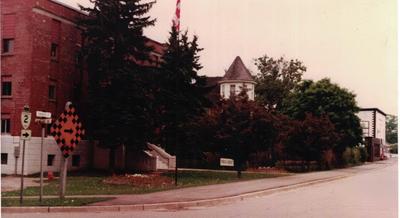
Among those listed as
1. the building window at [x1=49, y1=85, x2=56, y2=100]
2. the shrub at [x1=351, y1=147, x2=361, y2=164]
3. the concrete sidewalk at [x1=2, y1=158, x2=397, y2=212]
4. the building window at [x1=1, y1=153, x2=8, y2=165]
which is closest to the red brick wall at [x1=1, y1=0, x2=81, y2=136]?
the building window at [x1=49, y1=85, x2=56, y2=100]

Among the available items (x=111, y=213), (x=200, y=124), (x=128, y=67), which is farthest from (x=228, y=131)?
(x=111, y=213)

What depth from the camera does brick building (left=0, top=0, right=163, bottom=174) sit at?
32.0 metres

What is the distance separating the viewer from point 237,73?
219 ft

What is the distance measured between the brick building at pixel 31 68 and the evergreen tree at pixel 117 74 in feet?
6.00

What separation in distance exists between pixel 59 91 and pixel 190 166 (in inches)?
592

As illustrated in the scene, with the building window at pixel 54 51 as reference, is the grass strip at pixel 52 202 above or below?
below

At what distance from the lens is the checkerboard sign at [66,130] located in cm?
1583

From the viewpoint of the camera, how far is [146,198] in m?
17.5

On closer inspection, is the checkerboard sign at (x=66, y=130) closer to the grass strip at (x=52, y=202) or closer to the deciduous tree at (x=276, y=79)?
the grass strip at (x=52, y=202)

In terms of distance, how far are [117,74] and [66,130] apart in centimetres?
1567

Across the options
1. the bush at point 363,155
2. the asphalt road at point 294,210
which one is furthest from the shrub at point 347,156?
the asphalt road at point 294,210

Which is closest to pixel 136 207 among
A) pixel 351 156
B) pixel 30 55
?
pixel 30 55

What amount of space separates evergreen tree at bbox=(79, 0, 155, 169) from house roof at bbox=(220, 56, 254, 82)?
3286 centimetres

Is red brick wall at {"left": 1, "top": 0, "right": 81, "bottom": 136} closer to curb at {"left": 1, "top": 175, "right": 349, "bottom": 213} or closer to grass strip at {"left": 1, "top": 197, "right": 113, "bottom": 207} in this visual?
grass strip at {"left": 1, "top": 197, "right": 113, "bottom": 207}
